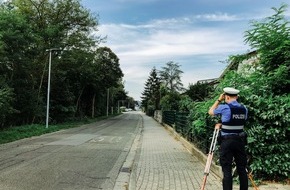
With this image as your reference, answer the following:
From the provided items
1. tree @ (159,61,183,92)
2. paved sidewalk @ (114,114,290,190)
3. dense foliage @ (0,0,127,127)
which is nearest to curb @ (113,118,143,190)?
paved sidewalk @ (114,114,290,190)

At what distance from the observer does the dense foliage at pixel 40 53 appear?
2544cm

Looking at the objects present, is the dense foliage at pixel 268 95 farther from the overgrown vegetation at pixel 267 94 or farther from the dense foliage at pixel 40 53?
the dense foliage at pixel 40 53

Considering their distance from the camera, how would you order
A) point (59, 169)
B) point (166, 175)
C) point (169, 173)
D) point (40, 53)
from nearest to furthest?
point (166, 175), point (169, 173), point (59, 169), point (40, 53)

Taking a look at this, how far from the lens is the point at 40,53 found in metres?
32.7

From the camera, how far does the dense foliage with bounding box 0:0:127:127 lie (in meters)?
25.4

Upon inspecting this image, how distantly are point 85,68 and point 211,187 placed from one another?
34.6 m

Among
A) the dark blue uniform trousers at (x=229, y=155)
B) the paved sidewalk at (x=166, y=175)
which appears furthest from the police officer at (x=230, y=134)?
the paved sidewalk at (x=166, y=175)

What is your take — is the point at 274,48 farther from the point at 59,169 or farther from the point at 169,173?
the point at 59,169

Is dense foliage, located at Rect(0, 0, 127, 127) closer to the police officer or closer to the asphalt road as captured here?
the asphalt road

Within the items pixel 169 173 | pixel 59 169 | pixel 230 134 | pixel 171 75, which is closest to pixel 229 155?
pixel 230 134

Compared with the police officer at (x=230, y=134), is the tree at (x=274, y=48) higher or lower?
higher

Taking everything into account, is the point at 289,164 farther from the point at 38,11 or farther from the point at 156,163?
the point at 38,11

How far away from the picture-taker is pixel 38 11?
35.1 m

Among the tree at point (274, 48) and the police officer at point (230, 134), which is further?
the tree at point (274, 48)
